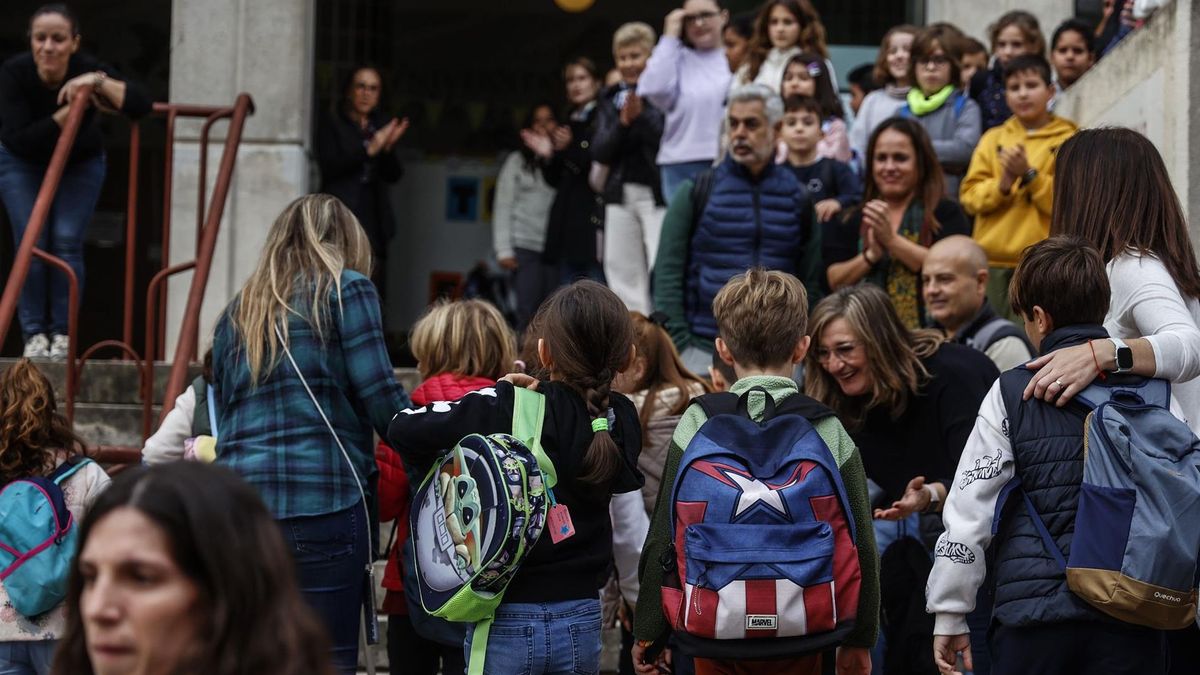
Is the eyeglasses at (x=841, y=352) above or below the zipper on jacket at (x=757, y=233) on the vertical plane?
below

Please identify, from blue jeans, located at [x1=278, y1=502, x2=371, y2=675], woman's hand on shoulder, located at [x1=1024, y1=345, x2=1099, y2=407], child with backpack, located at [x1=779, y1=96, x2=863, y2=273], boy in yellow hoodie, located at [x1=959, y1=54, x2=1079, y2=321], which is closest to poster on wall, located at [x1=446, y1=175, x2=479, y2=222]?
child with backpack, located at [x1=779, y1=96, x2=863, y2=273]

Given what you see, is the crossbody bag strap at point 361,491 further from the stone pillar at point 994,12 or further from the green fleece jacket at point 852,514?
the stone pillar at point 994,12

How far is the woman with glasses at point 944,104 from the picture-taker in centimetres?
808

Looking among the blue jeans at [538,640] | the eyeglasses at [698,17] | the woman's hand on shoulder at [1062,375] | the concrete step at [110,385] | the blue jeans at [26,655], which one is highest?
the eyeglasses at [698,17]

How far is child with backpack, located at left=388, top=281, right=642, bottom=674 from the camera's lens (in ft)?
13.0

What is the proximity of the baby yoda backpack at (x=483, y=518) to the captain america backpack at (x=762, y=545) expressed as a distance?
38 centimetres

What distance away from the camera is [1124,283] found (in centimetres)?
398

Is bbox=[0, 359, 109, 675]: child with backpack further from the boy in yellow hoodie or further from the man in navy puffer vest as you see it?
the boy in yellow hoodie

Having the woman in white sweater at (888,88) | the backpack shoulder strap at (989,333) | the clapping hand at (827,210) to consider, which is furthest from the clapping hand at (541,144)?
the backpack shoulder strap at (989,333)

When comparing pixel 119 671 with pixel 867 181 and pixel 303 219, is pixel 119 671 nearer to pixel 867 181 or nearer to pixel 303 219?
pixel 303 219

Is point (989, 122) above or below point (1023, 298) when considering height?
above

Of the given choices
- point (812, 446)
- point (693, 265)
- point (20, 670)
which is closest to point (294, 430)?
point (20, 670)

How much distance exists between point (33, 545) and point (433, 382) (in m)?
1.24

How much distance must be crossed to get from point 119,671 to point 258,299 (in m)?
2.36
